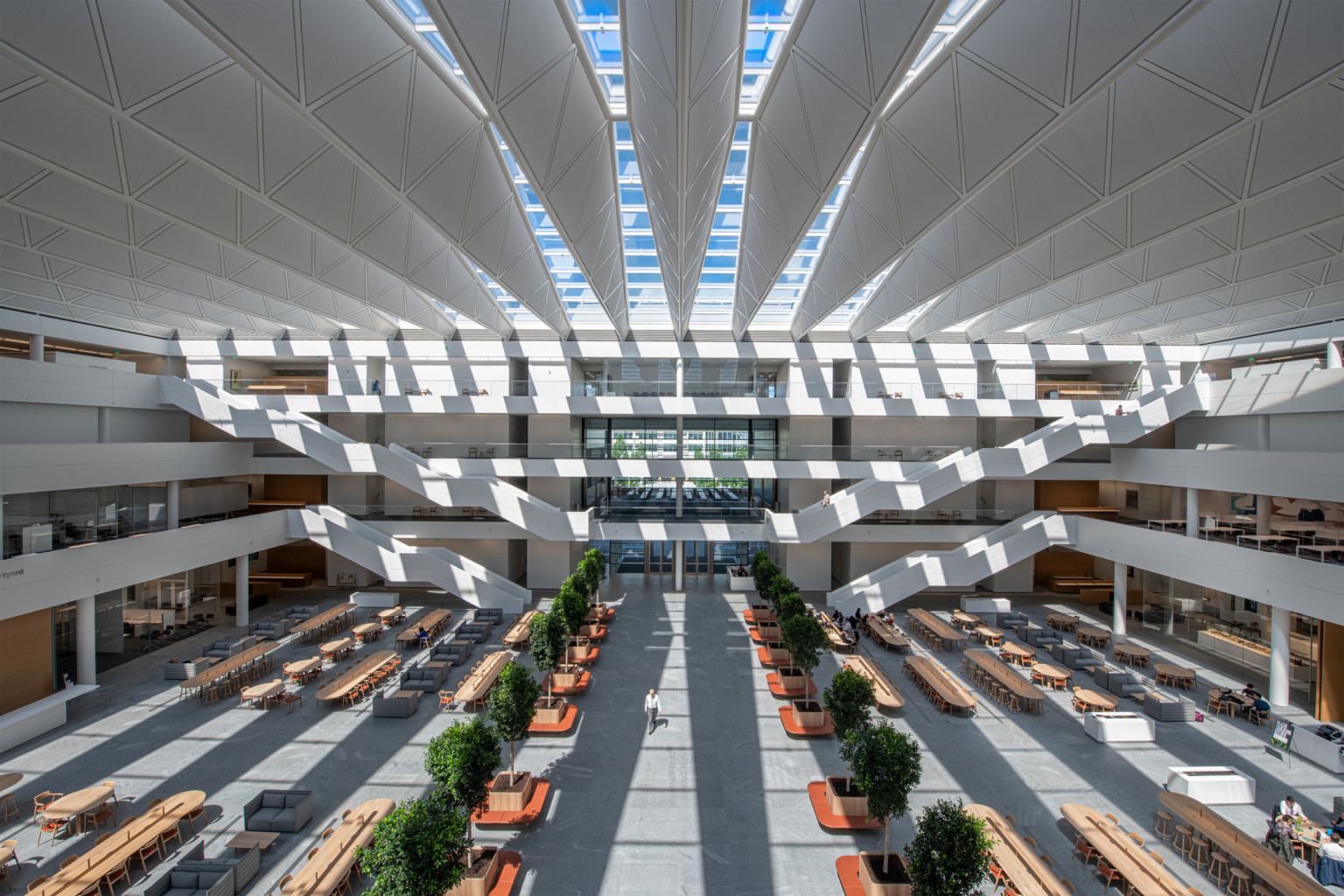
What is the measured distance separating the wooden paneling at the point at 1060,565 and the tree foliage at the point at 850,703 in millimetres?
24133

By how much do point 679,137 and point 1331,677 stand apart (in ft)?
71.1

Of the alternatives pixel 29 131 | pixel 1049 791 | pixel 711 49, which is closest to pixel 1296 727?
pixel 1049 791

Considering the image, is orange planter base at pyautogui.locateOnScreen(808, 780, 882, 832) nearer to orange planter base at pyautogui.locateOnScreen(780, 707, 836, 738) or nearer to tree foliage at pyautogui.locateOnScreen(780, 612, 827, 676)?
orange planter base at pyautogui.locateOnScreen(780, 707, 836, 738)

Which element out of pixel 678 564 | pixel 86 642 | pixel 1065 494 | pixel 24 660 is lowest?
pixel 678 564

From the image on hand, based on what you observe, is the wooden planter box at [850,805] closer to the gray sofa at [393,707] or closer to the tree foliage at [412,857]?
the tree foliage at [412,857]

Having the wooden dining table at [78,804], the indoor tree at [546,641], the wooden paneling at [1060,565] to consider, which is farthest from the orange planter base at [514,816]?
the wooden paneling at [1060,565]

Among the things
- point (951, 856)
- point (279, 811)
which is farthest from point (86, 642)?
point (951, 856)

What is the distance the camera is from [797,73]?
32.9 feet

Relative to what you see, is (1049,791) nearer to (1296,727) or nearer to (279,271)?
(1296,727)

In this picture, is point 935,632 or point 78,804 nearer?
point 78,804

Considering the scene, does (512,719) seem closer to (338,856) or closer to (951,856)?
(338,856)

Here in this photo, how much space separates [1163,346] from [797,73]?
29.0 meters

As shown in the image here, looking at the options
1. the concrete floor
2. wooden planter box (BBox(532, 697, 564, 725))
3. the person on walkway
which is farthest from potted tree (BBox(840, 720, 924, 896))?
wooden planter box (BBox(532, 697, 564, 725))

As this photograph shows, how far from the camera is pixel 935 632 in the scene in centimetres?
2144
